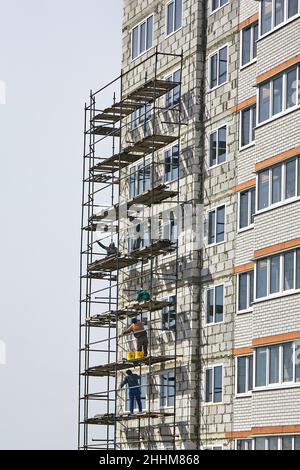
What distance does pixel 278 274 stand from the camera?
43812 millimetres

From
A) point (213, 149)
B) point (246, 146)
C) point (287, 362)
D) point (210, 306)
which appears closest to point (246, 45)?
point (246, 146)

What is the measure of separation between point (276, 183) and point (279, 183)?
23cm

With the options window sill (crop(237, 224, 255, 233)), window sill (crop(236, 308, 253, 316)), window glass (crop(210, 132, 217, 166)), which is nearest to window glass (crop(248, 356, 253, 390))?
window sill (crop(236, 308, 253, 316))

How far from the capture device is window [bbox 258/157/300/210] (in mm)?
43344

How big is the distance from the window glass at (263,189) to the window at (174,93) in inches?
390

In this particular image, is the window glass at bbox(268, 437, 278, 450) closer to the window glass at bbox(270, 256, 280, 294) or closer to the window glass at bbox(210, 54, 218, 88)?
the window glass at bbox(270, 256, 280, 294)

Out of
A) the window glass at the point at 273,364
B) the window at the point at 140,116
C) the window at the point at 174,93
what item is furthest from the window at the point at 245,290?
the window at the point at 140,116

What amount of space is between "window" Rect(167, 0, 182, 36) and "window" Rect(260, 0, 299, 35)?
30.1 ft

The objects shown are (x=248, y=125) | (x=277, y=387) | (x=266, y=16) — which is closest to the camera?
(x=277, y=387)

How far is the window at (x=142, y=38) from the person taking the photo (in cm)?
5866

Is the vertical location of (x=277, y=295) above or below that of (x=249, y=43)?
below

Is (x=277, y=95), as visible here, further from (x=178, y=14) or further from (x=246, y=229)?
(x=178, y=14)

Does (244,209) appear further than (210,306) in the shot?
No

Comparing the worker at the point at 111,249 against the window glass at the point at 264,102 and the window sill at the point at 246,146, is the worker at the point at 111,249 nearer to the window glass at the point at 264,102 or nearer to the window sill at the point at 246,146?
the window sill at the point at 246,146
